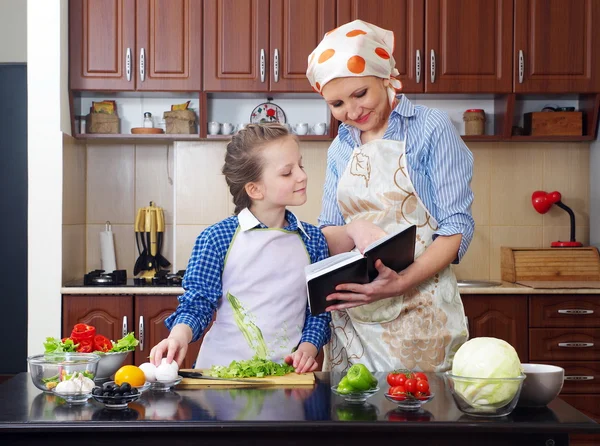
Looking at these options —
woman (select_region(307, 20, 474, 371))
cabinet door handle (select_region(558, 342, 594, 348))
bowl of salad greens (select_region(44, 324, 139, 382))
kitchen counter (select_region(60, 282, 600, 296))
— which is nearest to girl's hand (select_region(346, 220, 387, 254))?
woman (select_region(307, 20, 474, 371))

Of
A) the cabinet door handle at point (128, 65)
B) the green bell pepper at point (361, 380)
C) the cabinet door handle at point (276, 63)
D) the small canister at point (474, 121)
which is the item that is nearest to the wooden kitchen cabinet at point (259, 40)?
the cabinet door handle at point (276, 63)

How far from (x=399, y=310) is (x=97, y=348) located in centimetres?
79

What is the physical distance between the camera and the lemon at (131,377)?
1546 mm

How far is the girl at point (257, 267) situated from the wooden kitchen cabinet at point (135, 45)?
1.95 m

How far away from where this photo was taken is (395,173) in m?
2.07

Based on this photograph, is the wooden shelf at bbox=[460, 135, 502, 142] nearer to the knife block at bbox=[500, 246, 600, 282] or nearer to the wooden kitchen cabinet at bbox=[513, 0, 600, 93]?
the wooden kitchen cabinet at bbox=[513, 0, 600, 93]

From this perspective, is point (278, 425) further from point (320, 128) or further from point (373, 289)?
point (320, 128)

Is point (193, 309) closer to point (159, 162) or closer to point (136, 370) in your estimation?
point (136, 370)

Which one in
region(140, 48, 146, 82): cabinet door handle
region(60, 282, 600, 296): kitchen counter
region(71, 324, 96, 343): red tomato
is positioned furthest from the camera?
region(140, 48, 146, 82): cabinet door handle

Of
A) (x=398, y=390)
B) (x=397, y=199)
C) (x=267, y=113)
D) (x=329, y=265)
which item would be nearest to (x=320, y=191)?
(x=267, y=113)

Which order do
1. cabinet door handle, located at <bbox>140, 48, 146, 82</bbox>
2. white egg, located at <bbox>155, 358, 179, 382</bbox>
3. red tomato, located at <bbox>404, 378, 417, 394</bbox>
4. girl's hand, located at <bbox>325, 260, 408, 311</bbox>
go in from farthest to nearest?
1. cabinet door handle, located at <bbox>140, 48, 146, 82</bbox>
2. girl's hand, located at <bbox>325, 260, 408, 311</bbox>
3. white egg, located at <bbox>155, 358, 179, 382</bbox>
4. red tomato, located at <bbox>404, 378, 417, 394</bbox>

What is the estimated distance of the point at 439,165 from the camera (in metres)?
2.01

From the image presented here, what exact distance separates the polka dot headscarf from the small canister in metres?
2.15

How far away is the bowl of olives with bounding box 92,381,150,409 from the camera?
146 centimetres
